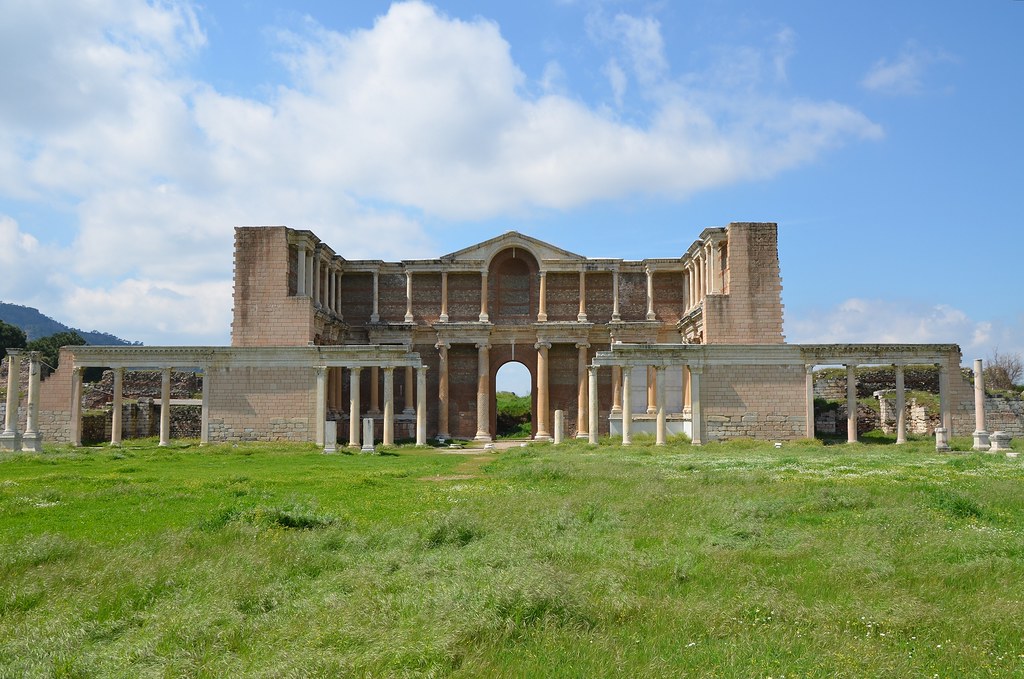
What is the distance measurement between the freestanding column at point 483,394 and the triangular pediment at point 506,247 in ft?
16.3

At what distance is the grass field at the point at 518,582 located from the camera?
6.40 meters

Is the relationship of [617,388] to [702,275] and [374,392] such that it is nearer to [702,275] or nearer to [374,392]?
[702,275]

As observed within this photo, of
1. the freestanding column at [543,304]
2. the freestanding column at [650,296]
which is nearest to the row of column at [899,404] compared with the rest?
the freestanding column at [650,296]

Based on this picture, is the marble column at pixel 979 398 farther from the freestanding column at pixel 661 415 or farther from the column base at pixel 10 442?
the column base at pixel 10 442

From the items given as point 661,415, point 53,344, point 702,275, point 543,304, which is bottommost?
point 661,415

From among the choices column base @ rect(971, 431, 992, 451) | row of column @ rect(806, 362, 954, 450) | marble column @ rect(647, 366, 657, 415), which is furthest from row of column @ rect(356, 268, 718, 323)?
column base @ rect(971, 431, 992, 451)

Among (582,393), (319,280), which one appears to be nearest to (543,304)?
(582,393)

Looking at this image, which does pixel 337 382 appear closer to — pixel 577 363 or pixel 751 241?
pixel 577 363

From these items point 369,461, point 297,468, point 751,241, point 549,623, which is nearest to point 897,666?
point 549,623

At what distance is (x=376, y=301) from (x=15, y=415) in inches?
725

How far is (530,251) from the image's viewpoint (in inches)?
1742

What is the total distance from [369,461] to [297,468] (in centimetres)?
339

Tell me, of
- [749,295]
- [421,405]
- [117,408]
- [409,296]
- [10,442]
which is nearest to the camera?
[10,442]

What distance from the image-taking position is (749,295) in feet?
120
